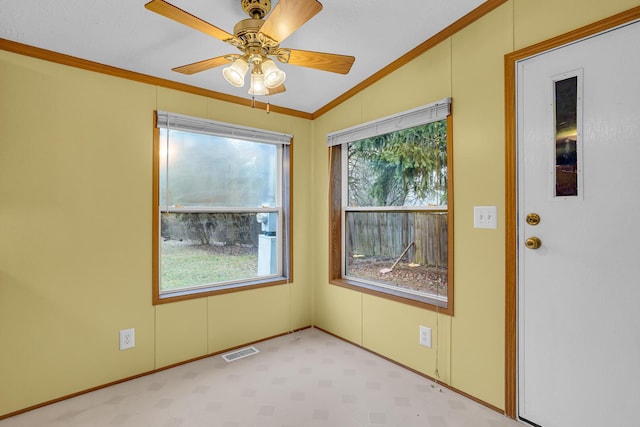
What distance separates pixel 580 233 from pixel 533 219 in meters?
0.21

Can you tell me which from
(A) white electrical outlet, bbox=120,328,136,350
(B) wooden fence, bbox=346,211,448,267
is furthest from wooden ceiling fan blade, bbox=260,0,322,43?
(A) white electrical outlet, bbox=120,328,136,350

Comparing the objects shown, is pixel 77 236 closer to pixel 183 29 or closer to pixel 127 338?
pixel 127 338

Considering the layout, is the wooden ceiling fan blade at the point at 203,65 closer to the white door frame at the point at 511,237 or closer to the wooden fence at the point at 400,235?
the white door frame at the point at 511,237

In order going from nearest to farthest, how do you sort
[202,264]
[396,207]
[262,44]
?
[262,44] < [396,207] < [202,264]

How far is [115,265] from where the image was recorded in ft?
7.44

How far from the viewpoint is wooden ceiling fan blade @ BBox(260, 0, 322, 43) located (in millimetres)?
1286

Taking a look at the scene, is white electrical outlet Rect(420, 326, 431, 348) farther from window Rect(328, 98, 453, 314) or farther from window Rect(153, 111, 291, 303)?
window Rect(153, 111, 291, 303)

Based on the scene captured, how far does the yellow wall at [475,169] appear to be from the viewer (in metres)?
1.85

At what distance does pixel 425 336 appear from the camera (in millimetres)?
2324

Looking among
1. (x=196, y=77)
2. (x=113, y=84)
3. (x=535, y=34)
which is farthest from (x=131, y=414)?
(x=535, y=34)

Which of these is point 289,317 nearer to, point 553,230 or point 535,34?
point 553,230

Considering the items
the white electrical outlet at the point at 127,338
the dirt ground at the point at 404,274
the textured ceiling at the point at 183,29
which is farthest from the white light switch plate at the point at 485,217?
the white electrical outlet at the point at 127,338

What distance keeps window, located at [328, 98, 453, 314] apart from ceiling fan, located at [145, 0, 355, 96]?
3.06 feet

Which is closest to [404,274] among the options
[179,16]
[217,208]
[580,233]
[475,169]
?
[475,169]
